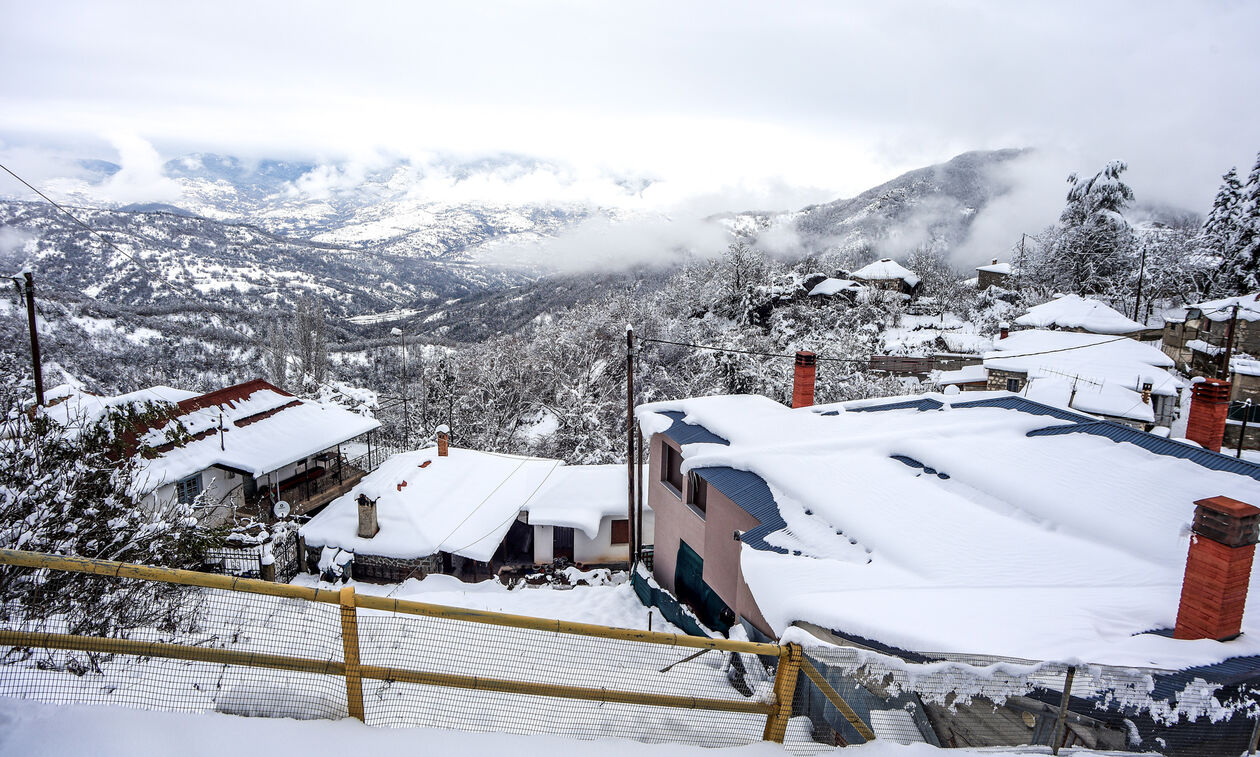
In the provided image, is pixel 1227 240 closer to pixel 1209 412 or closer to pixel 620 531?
pixel 1209 412

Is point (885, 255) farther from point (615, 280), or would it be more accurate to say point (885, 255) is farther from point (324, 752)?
point (324, 752)

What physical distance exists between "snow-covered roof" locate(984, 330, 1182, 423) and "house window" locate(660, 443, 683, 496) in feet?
45.8

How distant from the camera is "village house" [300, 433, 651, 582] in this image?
18125 mm

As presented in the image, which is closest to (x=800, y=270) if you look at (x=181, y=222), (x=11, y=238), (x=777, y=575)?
(x=777, y=575)

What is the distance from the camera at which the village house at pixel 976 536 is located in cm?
539

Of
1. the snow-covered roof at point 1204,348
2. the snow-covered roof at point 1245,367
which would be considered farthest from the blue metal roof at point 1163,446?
the snow-covered roof at point 1204,348

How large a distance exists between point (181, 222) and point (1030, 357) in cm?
17672

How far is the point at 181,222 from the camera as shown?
144m

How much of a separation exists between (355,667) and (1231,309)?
37.6 meters

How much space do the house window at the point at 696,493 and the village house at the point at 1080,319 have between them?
26.7 meters

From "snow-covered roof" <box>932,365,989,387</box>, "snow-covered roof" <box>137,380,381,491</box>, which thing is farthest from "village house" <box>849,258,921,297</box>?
"snow-covered roof" <box>137,380,381,491</box>

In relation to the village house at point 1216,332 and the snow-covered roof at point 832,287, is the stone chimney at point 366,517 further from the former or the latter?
the snow-covered roof at point 832,287

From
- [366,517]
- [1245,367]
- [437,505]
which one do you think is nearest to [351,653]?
[366,517]

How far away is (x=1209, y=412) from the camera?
10844 mm
